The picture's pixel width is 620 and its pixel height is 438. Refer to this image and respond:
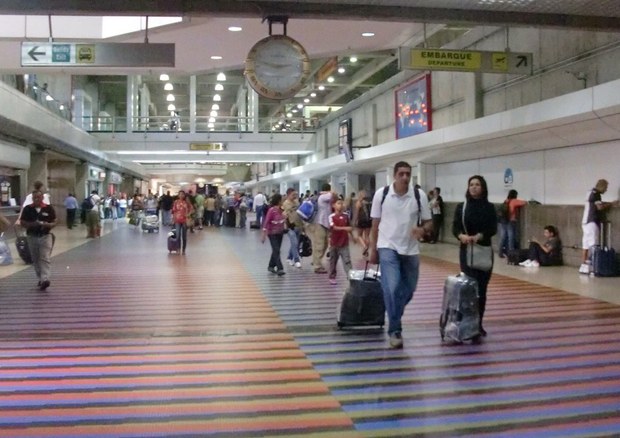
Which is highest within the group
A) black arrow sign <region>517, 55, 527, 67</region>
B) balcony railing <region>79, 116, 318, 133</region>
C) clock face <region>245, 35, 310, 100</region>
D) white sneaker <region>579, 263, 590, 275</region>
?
balcony railing <region>79, 116, 318, 133</region>

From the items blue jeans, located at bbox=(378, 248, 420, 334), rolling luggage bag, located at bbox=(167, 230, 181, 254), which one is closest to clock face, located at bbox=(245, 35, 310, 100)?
blue jeans, located at bbox=(378, 248, 420, 334)

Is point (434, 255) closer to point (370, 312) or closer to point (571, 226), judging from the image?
point (571, 226)

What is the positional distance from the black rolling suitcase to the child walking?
3110 mm

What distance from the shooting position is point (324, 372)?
5383mm

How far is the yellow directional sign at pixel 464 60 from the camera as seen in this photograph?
1052cm

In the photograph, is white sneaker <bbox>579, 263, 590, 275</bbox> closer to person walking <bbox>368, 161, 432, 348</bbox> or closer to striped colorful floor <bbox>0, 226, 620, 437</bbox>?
striped colorful floor <bbox>0, 226, 620, 437</bbox>

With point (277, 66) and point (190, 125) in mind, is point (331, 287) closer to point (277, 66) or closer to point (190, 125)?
point (277, 66)

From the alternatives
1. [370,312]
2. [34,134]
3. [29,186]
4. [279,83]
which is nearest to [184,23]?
[279,83]

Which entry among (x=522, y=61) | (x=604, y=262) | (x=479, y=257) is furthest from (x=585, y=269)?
(x=479, y=257)

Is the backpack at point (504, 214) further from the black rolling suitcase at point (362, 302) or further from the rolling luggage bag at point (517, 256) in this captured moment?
the black rolling suitcase at point (362, 302)

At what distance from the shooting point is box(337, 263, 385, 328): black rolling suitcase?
22.8ft

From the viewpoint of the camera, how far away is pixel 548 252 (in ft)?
43.5

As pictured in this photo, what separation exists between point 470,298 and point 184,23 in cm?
722

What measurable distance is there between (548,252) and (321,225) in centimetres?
489
